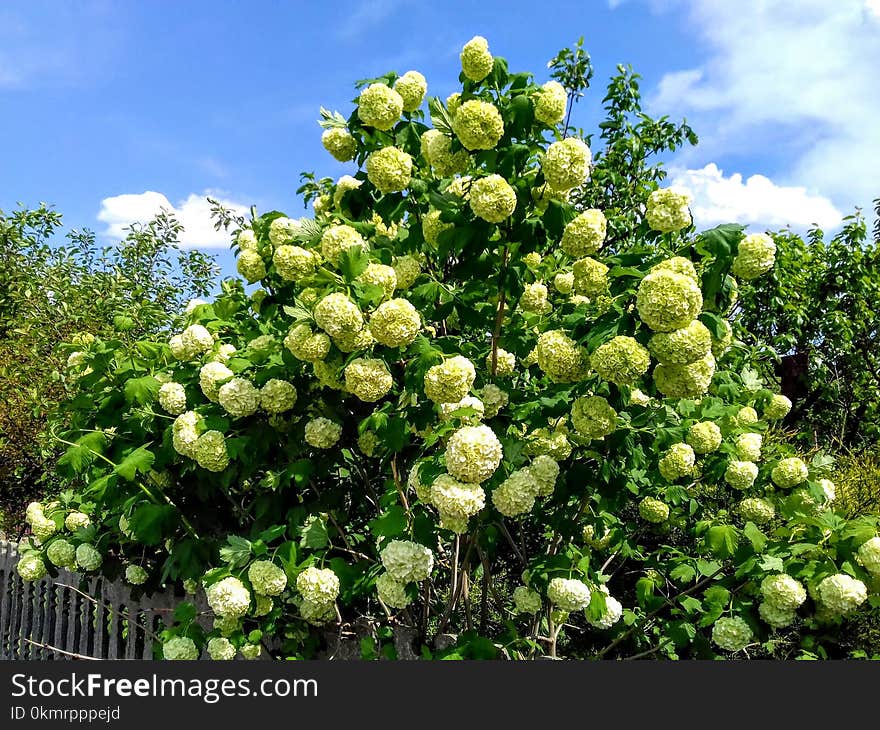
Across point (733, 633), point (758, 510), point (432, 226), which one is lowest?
point (733, 633)

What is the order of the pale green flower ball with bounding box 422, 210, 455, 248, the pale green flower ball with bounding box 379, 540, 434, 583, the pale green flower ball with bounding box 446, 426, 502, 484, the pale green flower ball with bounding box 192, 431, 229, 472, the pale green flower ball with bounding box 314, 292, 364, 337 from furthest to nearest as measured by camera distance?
the pale green flower ball with bounding box 192, 431, 229, 472 < the pale green flower ball with bounding box 422, 210, 455, 248 < the pale green flower ball with bounding box 379, 540, 434, 583 < the pale green flower ball with bounding box 314, 292, 364, 337 < the pale green flower ball with bounding box 446, 426, 502, 484

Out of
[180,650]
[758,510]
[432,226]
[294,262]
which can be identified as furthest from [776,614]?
[180,650]

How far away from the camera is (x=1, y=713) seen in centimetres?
356

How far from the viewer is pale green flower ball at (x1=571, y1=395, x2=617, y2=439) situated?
2.53 meters

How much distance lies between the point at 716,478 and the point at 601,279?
4.10 feet

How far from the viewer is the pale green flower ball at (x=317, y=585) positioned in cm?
289

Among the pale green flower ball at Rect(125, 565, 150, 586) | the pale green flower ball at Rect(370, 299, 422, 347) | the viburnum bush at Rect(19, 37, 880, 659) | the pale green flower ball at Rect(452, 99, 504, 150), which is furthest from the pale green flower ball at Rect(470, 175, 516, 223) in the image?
the pale green flower ball at Rect(125, 565, 150, 586)

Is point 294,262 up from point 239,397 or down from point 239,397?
up

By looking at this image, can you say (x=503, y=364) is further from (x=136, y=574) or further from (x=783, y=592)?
(x=136, y=574)

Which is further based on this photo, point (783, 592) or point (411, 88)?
point (411, 88)

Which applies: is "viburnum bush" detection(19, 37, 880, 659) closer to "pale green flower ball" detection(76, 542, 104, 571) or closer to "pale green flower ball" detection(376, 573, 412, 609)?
"pale green flower ball" detection(376, 573, 412, 609)

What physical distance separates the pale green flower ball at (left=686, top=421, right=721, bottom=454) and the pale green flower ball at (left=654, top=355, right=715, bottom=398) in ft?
2.06

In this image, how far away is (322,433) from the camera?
3078 millimetres

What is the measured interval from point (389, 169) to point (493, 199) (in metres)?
Result: 0.52
